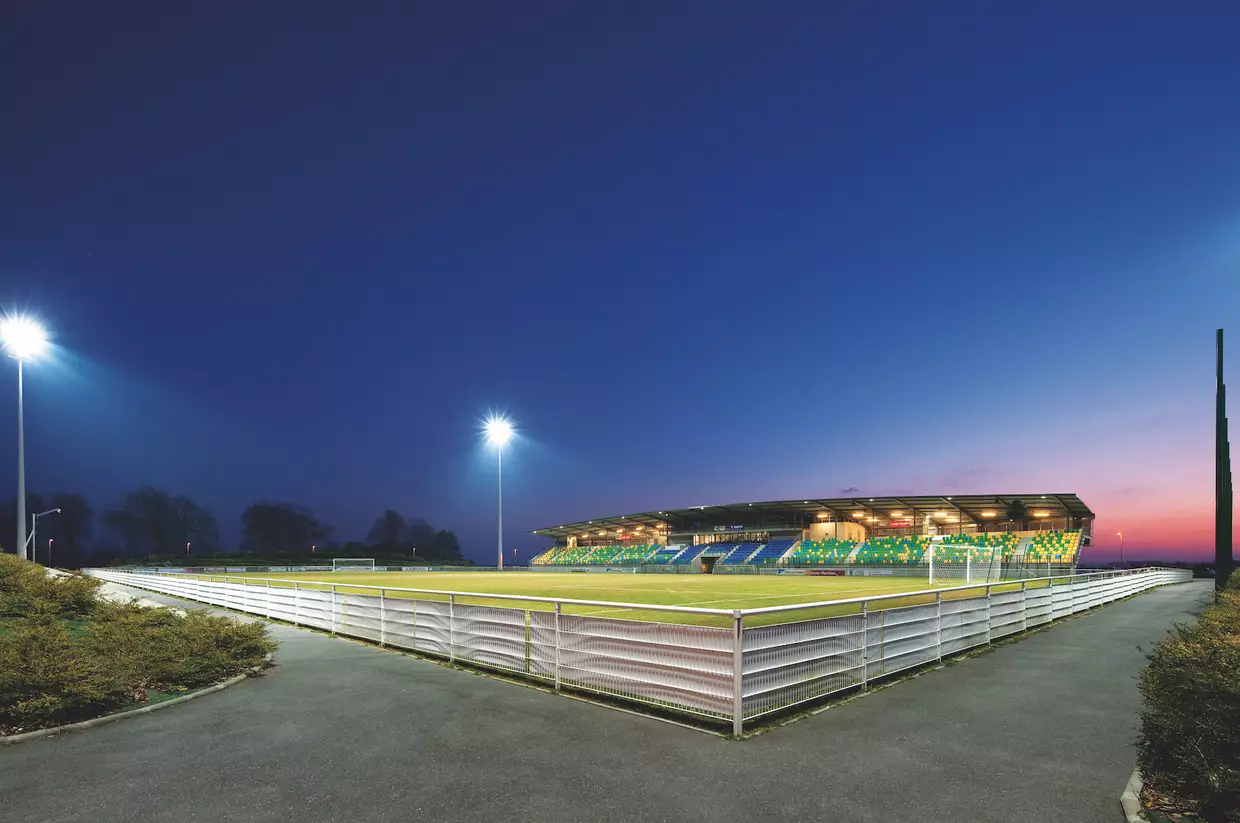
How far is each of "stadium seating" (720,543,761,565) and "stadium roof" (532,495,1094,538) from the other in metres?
3.62

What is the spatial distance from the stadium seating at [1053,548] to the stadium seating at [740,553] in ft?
85.6

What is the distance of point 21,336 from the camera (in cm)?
3186

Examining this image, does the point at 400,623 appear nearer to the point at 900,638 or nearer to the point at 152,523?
the point at 900,638

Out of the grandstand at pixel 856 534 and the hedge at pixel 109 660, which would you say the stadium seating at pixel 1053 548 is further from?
the hedge at pixel 109 660

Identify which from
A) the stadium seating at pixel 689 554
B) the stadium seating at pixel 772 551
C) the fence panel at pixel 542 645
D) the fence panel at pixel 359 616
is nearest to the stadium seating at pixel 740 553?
the stadium seating at pixel 772 551

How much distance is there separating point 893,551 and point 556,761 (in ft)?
195

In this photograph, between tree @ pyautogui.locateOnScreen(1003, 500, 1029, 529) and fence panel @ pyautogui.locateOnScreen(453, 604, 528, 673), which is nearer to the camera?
fence panel @ pyautogui.locateOnScreen(453, 604, 528, 673)

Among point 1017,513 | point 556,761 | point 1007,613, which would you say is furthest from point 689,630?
point 1017,513

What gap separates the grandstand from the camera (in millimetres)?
53875

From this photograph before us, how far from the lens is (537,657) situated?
9.09m

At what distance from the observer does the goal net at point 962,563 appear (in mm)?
42219

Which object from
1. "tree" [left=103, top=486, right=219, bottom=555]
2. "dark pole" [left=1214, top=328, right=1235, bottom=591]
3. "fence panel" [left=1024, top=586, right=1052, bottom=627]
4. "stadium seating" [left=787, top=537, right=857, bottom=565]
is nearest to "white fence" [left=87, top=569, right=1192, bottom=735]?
"fence panel" [left=1024, top=586, right=1052, bottom=627]

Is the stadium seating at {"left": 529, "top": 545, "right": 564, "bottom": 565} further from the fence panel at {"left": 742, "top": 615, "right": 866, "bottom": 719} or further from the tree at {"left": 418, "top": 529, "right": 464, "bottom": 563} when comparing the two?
the fence panel at {"left": 742, "top": 615, "right": 866, "bottom": 719}

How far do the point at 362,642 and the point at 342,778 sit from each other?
27.6 ft
